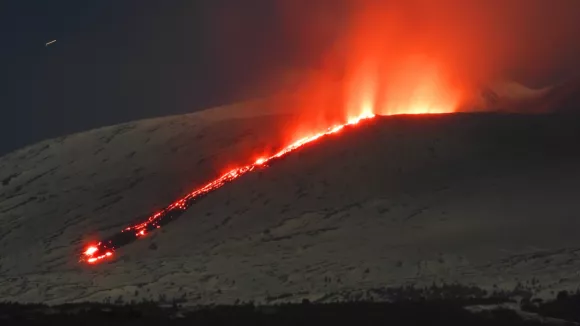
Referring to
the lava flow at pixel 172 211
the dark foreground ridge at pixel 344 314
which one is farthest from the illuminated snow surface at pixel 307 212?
the dark foreground ridge at pixel 344 314

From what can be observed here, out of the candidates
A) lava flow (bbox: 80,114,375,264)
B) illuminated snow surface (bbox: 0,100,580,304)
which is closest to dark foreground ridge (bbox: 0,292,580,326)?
illuminated snow surface (bbox: 0,100,580,304)

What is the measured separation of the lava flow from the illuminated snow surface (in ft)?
3.57

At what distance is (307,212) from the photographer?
60.3 m

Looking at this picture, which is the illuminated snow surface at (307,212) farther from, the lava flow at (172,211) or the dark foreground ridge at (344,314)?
the dark foreground ridge at (344,314)

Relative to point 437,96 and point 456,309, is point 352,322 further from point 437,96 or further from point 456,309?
point 437,96

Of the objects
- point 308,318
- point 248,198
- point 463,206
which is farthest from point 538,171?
point 308,318

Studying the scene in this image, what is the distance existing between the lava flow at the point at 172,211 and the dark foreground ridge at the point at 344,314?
20072 mm

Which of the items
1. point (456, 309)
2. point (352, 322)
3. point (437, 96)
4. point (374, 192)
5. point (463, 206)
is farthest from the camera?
point (437, 96)

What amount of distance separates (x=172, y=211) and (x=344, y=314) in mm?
34872

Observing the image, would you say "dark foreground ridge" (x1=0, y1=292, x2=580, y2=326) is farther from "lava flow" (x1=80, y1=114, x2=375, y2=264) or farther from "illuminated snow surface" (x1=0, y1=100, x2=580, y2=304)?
"lava flow" (x1=80, y1=114, x2=375, y2=264)

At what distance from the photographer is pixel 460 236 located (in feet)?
163

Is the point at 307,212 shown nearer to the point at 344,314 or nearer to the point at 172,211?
the point at 172,211

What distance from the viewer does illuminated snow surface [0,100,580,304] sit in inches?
1752

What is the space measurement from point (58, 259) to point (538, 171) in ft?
112
